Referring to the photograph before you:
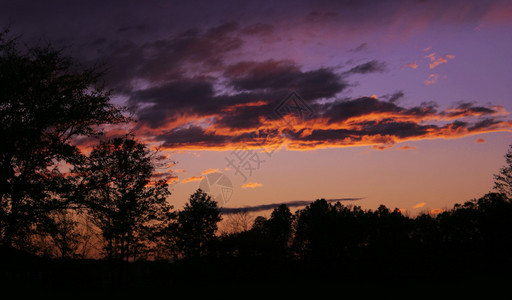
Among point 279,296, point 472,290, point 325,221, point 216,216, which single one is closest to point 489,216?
point 472,290

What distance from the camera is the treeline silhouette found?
15781 mm

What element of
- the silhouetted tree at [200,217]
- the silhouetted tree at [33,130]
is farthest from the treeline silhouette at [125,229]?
the silhouetted tree at [200,217]

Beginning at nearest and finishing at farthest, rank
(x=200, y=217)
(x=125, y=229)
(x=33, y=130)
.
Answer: (x=33, y=130) < (x=125, y=229) < (x=200, y=217)

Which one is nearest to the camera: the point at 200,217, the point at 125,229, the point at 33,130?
the point at 33,130

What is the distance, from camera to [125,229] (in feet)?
99.3

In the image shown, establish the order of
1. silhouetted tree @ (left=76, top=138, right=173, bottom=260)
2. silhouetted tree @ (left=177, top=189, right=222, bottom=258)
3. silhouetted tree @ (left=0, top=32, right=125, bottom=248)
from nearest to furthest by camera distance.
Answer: silhouetted tree @ (left=0, top=32, right=125, bottom=248), silhouetted tree @ (left=76, top=138, right=173, bottom=260), silhouetted tree @ (left=177, top=189, right=222, bottom=258)

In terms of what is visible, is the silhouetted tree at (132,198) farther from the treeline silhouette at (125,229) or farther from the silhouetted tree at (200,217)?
the silhouetted tree at (200,217)

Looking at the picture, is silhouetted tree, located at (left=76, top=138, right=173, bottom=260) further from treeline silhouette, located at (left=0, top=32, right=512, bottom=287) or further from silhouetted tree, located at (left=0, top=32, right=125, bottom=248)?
silhouetted tree, located at (left=0, top=32, right=125, bottom=248)

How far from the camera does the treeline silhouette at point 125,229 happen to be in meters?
15.8

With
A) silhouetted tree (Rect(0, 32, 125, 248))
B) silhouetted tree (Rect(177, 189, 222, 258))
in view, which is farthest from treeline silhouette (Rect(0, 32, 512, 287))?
silhouetted tree (Rect(177, 189, 222, 258))

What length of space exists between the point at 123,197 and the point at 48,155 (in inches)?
545

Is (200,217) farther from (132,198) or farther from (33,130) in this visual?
(33,130)

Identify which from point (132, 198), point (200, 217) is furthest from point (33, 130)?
point (200, 217)

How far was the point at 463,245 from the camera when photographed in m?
23.4
